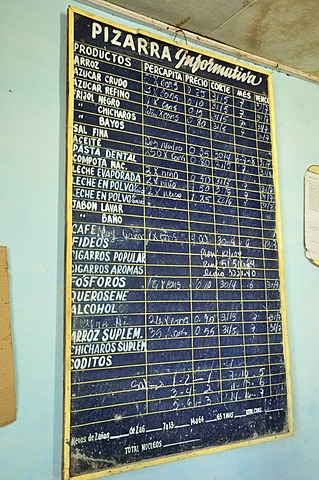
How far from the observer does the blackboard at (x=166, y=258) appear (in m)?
1.51

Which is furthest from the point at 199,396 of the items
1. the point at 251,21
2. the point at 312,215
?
the point at 251,21

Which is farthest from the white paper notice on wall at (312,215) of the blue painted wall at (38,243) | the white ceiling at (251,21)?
the blue painted wall at (38,243)

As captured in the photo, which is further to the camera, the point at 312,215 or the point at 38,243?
the point at 312,215

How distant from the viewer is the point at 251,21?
6.01ft

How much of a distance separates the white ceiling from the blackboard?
10 cm

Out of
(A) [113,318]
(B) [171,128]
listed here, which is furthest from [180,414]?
(B) [171,128]

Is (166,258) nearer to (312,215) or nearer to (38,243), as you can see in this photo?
(38,243)

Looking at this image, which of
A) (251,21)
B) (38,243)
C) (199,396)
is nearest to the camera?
(38,243)

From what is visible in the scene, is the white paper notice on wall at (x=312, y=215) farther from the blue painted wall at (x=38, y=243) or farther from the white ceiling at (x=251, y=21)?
the blue painted wall at (x=38, y=243)

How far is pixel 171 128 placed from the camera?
180 centimetres

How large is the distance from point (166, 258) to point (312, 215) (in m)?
0.88

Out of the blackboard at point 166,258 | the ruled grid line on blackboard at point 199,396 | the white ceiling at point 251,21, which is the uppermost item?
the white ceiling at point 251,21

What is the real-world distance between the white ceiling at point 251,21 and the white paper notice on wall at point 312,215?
1.86ft

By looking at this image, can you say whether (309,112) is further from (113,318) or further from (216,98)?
(113,318)
